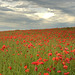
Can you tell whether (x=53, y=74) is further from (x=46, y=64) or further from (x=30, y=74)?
(x=46, y=64)

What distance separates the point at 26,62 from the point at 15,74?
1.32m

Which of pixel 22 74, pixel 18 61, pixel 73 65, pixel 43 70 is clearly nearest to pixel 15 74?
pixel 22 74

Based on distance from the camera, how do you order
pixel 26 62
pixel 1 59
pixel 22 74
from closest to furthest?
1. pixel 22 74
2. pixel 26 62
3. pixel 1 59

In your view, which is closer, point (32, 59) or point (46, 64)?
point (46, 64)

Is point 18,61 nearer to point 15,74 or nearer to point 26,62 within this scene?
point 26,62

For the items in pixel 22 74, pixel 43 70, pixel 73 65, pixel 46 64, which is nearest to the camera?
pixel 22 74

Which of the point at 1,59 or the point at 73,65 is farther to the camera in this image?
the point at 1,59

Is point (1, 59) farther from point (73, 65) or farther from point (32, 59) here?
point (73, 65)

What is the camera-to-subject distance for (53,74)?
146 inches

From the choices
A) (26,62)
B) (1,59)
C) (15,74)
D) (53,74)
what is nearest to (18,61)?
(26,62)

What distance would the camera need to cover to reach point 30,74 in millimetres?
3887

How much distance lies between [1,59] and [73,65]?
10.6 feet

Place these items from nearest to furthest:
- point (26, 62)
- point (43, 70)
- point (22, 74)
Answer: point (22, 74) → point (43, 70) → point (26, 62)

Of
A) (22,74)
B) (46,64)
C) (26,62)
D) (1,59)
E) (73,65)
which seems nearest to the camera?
(22,74)
